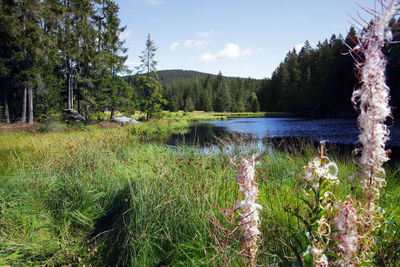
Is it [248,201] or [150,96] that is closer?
[248,201]

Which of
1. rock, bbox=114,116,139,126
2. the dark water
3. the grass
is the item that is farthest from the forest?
the grass

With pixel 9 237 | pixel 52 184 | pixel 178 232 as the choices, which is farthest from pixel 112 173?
pixel 178 232

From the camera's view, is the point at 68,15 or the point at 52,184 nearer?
the point at 52,184

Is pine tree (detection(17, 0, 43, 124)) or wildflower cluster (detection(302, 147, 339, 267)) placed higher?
pine tree (detection(17, 0, 43, 124))

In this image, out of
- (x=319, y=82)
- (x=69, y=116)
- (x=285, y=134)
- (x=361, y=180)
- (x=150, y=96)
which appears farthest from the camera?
(x=319, y=82)

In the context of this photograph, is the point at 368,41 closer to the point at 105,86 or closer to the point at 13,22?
the point at 13,22

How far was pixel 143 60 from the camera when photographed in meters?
31.9

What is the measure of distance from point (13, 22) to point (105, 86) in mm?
8322

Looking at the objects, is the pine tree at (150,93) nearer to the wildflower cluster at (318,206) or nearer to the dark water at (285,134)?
the dark water at (285,134)

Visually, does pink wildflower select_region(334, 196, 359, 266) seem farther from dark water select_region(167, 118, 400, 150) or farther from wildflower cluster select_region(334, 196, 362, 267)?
dark water select_region(167, 118, 400, 150)

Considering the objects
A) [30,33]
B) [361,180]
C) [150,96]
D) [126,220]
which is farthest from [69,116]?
[361,180]

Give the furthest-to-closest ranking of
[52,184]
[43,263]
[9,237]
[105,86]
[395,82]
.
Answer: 1. [395,82]
2. [105,86]
3. [52,184]
4. [9,237]
5. [43,263]

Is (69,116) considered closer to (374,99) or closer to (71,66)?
(71,66)

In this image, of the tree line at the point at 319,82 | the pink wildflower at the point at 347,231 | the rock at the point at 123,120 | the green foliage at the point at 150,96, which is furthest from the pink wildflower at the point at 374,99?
the tree line at the point at 319,82
